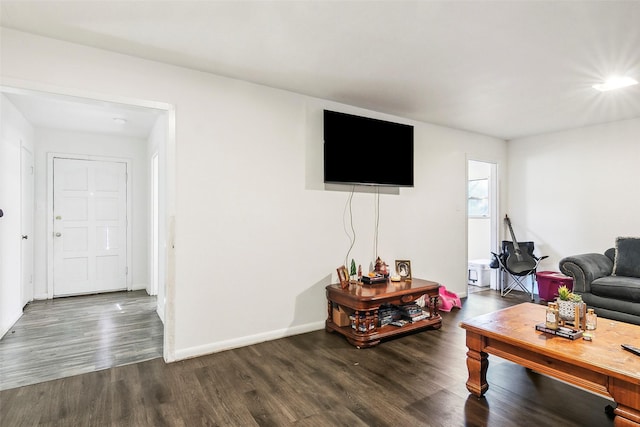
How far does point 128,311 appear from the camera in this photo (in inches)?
163

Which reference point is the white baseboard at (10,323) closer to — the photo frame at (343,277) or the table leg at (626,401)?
the photo frame at (343,277)

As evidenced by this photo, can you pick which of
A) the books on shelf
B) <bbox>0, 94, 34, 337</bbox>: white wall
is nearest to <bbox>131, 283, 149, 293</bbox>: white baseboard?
<bbox>0, 94, 34, 337</bbox>: white wall

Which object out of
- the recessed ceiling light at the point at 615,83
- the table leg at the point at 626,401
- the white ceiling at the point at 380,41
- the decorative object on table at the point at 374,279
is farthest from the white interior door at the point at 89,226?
the recessed ceiling light at the point at 615,83

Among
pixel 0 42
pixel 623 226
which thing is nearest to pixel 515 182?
pixel 623 226

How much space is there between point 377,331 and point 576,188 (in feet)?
12.4

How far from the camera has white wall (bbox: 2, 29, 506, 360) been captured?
8.25ft

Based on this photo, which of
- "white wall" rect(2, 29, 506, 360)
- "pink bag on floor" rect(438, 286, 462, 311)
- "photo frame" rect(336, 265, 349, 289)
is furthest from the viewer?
"pink bag on floor" rect(438, 286, 462, 311)

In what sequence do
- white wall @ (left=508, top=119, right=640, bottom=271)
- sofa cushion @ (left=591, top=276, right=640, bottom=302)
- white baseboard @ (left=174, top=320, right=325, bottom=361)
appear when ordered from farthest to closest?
white wall @ (left=508, top=119, right=640, bottom=271) → sofa cushion @ (left=591, top=276, right=640, bottom=302) → white baseboard @ (left=174, top=320, right=325, bottom=361)

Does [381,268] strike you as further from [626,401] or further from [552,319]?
[626,401]

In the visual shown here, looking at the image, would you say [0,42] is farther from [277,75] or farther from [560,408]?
[560,408]

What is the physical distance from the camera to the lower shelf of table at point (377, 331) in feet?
9.80

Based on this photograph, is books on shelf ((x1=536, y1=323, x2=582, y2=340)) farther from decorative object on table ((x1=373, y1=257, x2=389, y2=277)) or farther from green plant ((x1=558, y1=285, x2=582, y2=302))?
decorative object on table ((x1=373, y1=257, x2=389, y2=277))

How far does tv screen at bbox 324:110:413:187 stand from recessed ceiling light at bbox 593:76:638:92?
→ 1.79 meters

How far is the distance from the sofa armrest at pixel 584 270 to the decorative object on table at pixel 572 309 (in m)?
1.77
